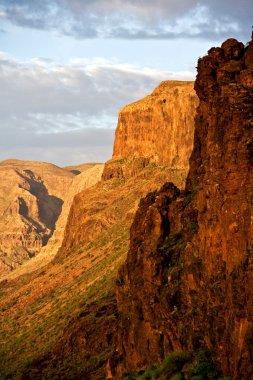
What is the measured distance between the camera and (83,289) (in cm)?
10131

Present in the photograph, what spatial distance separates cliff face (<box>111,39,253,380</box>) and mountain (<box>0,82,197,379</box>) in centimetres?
1235

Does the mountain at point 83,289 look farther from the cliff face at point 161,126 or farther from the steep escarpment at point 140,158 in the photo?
the cliff face at point 161,126

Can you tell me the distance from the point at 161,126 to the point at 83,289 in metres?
48.6

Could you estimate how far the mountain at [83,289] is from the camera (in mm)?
69062

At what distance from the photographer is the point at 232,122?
3716 centimetres

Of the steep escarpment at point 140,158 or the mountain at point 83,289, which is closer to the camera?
the mountain at point 83,289

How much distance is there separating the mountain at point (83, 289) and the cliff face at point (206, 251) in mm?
12348

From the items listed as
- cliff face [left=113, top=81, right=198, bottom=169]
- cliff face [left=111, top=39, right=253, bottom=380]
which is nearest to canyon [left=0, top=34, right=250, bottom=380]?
cliff face [left=111, top=39, right=253, bottom=380]

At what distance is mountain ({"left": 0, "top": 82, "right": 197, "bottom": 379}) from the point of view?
6906 centimetres

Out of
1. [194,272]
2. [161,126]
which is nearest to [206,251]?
[194,272]

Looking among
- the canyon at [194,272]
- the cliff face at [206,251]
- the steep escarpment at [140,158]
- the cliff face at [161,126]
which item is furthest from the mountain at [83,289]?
the cliff face at [206,251]

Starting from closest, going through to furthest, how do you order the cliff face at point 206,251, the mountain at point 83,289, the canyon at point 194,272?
the cliff face at point 206,251, the canyon at point 194,272, the mountain at point 83,289

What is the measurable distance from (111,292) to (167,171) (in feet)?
174

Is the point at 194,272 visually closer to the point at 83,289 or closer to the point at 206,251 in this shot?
the point at 206,251
